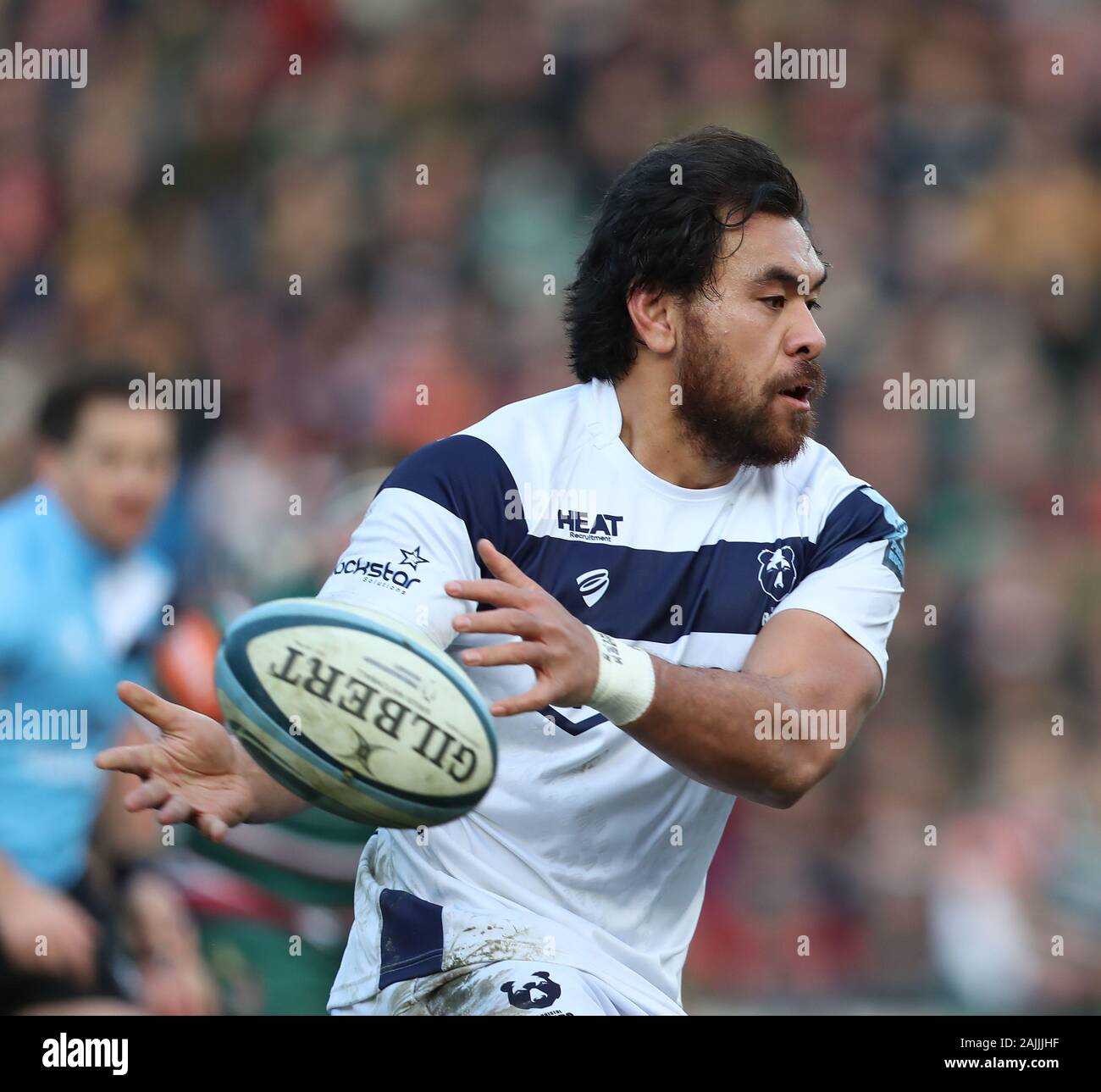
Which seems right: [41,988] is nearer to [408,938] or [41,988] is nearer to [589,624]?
[408,938]

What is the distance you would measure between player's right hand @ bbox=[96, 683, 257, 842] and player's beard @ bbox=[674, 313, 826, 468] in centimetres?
117

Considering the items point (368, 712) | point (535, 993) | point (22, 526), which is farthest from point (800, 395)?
point (22, 526)

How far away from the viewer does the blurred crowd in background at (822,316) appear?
5.85m

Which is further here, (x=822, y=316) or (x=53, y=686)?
(x=822, y=316)

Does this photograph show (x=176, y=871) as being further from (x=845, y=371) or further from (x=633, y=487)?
(x=845, y=371)

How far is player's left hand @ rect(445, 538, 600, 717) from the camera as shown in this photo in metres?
2.60

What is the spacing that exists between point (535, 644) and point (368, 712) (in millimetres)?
314

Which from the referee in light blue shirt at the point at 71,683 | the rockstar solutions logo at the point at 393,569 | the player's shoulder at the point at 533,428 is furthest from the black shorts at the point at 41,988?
the player's shoulder at the point at 533,428

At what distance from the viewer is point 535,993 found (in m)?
2.93

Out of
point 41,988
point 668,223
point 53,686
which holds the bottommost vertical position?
point 41,988

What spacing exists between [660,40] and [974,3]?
1.66 metres

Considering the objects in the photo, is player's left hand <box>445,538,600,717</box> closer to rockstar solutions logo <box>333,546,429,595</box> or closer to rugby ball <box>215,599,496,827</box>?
rugby ball <box>215,599,496,827</box>

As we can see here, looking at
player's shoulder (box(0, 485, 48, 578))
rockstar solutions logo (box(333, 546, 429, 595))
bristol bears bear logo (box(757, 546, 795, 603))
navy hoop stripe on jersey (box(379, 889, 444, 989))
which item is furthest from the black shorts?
bristol bears bear logo (box(757, 546, 795, 603))

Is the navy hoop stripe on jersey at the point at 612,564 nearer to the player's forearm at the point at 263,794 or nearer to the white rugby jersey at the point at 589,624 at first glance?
the white rugby jersey at the point at 589,624
